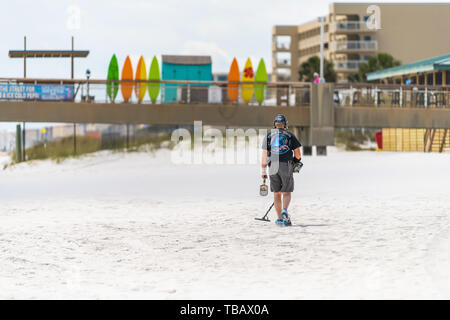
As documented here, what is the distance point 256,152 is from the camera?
3494cm

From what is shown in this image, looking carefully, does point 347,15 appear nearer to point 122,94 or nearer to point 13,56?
point 13,56

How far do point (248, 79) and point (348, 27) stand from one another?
1833 inches

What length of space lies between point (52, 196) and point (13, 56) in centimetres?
2667

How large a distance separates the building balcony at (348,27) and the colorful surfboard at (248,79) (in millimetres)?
45461

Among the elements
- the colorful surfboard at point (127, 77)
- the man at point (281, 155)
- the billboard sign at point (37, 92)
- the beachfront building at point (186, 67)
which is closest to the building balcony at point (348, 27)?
the beachfront building at point (186, 67)

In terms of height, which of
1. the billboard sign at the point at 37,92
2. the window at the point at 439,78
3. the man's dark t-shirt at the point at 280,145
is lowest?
the man's dark t-shirt at the point at 280,145

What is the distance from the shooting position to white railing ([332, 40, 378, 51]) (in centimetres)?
7631

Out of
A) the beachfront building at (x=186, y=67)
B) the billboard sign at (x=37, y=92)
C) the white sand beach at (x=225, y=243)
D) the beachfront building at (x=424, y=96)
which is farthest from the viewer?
the beachfront building at (x=186, y=67)

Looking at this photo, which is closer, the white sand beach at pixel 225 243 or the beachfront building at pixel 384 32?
the white sand beach at pixel 225 243

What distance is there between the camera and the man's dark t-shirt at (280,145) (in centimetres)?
1128

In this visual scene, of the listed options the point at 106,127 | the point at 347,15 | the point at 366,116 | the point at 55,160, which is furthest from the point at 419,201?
the point at 347,15

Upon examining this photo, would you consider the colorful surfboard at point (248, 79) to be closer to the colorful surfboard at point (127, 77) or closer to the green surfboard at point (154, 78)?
the green surfboard at point (154, 78)
